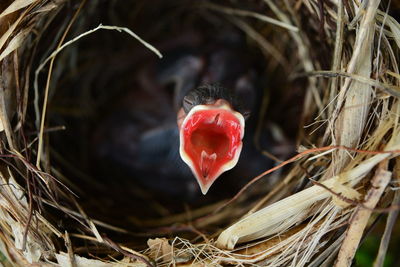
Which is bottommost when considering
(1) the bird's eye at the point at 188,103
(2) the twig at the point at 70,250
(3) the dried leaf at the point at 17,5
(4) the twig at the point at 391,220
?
(4) the twig at the point at 391,220

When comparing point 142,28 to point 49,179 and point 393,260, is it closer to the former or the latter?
point 49,179

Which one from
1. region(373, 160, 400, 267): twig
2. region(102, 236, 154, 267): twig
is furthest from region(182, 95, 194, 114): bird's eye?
region(373, 160, 400, 267): twig

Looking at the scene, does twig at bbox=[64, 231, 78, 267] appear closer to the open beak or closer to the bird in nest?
the open beak

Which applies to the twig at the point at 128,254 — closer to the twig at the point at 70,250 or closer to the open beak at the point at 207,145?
the twig at the point at 70,250

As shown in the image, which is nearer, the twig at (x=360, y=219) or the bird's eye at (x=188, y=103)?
the twig at (x=360, y=219)

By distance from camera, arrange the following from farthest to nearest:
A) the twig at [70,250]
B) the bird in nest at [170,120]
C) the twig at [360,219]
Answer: the bird in nest at [170,120] → the twig at [70,250] → the twig at [360,219]

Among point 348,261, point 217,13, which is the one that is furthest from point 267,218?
point 217,13

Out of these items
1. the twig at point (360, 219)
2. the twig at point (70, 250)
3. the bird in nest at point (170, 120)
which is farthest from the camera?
the bird in nest at point (170, 120)

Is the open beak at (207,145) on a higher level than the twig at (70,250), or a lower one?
higher

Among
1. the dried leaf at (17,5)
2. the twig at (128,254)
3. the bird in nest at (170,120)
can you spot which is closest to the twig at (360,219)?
the twig at (128,254)
